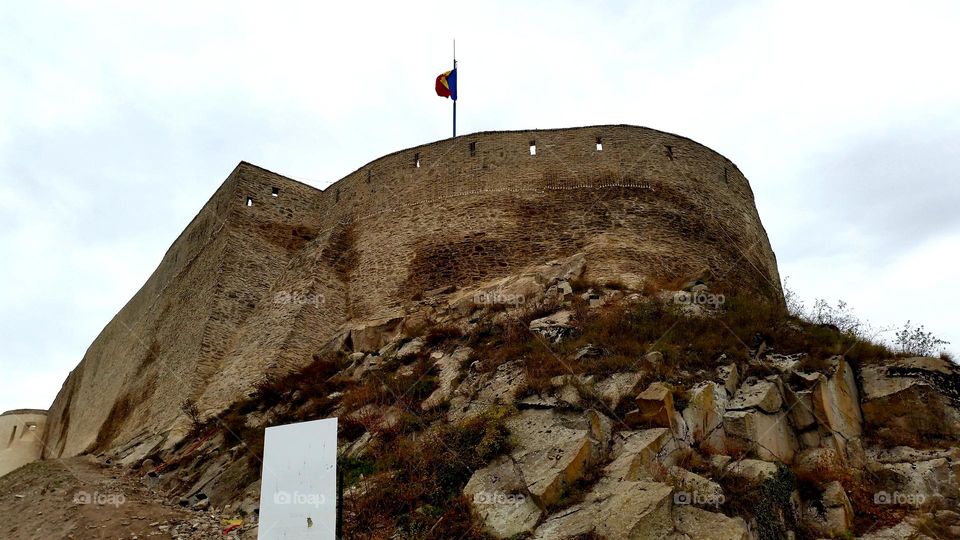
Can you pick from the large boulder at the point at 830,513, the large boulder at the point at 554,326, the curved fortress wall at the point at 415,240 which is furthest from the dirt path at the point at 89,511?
the large boulder at the point at 830,513

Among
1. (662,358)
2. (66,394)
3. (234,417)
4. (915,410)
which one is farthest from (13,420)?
(915,410)

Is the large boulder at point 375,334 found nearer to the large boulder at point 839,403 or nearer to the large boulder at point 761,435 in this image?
the large boulder at point 761,435

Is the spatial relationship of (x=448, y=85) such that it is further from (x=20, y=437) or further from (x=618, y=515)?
(x=20, y=437)

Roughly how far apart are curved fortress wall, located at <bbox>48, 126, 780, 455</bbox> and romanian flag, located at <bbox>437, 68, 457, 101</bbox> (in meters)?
4.48

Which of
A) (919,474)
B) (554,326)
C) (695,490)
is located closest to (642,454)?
(695,490)

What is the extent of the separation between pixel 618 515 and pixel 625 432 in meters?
1.62

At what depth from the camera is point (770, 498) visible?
29.3 feet

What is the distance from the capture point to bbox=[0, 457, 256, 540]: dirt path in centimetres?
1136

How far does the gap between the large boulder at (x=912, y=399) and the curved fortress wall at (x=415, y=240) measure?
425 cm

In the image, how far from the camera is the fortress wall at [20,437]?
104ft

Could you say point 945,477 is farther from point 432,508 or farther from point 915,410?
point 432,508

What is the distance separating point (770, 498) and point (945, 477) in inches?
98.9

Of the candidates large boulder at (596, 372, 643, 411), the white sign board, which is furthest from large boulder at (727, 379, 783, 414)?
the white sign board

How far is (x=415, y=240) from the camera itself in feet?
59.8
